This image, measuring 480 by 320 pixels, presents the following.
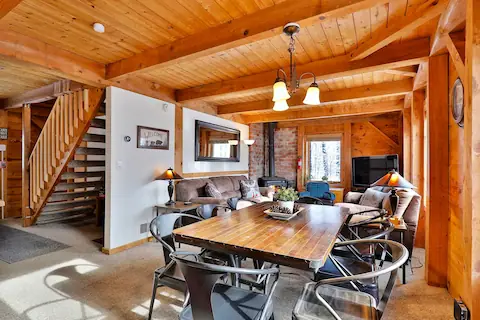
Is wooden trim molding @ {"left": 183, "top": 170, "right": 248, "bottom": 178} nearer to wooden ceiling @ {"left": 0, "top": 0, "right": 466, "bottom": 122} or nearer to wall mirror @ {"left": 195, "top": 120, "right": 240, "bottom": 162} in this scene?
wall mirror @ {"left": 195, "top": 120, "right": 240, "bottom": 162}

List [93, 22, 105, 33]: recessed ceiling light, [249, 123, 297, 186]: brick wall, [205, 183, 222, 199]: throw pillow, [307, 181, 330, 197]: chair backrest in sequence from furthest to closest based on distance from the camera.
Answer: [249, 123, 297, 186]: brick wall → [307, 181, 330, 197]: chair backrest → [205, 183, 222, 199]: throw pillow → [93, 22, 105, 33]: recessed ceiling light

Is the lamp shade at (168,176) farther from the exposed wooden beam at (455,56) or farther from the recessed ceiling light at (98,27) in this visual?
the exposed wooden beam at (455,56)

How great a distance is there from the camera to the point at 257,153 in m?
7.59

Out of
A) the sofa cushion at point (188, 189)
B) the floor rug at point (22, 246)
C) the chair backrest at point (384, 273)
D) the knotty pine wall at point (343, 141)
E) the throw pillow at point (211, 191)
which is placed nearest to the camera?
the chair backrest at point (384, 273)

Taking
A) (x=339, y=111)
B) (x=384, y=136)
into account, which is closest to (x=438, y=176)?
(x=339, y=111)

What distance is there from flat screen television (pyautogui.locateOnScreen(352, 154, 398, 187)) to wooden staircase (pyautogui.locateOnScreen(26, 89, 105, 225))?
5.38 meters

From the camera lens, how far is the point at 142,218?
407 cm

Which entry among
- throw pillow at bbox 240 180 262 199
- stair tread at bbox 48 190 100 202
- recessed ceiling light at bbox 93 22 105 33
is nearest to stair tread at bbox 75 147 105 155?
stair tread at bbox 48 190 100 202

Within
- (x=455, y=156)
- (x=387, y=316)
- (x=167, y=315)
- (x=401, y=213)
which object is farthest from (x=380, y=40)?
(x=167, y=315)

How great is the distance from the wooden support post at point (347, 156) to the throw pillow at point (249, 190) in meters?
2.51

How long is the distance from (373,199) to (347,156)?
2.54 metres

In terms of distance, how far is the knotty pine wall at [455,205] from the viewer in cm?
226

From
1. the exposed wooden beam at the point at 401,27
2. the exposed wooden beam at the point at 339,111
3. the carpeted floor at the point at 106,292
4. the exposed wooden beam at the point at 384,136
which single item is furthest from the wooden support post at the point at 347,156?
the exposed wooden beam at the point at 401,27

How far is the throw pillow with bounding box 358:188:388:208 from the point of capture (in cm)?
423
